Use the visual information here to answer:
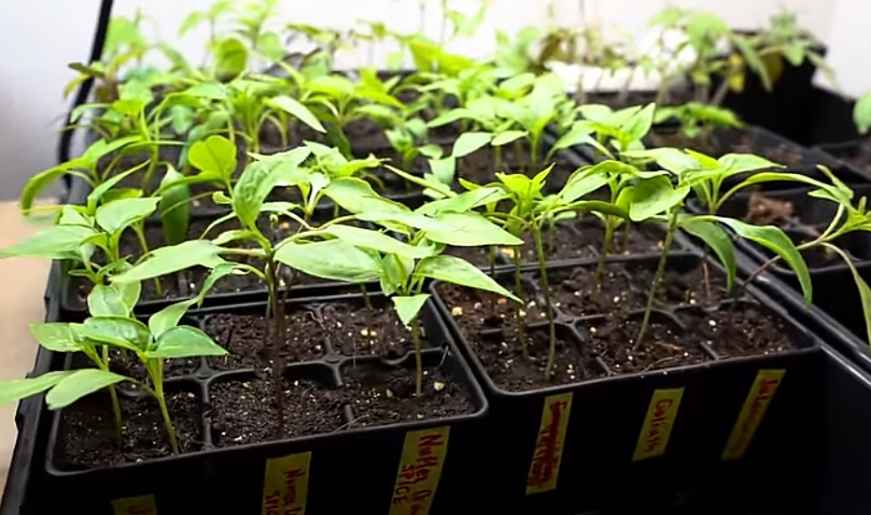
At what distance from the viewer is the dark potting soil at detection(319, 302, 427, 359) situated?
2.77 feet

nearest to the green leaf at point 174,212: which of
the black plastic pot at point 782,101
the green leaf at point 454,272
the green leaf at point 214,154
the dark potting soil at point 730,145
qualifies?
the green leaf at point 214,154

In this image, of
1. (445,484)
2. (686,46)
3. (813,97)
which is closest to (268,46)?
(686,46)

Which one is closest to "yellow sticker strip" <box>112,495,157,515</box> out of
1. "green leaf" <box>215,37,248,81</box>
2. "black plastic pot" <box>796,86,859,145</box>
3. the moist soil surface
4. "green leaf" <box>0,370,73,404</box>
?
"green leaf" <box>0,370,73,404</box>

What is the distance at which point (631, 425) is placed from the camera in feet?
2.72

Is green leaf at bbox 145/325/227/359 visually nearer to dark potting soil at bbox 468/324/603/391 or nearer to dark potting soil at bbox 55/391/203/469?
dark potting soil at bbox 55/391/203/469

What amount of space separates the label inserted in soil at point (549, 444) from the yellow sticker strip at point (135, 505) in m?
0.34

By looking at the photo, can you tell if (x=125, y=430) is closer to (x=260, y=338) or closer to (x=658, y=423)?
(x=260, y=338)

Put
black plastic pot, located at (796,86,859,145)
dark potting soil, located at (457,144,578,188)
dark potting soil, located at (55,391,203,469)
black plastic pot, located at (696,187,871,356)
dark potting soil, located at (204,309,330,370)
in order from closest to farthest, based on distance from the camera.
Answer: dark potting soil, located at (55,391,203,469), dark potting soil, located at (204,309,330,370), black plastic pot, located at (696,187,871,356), dark potting soil, located at (457,144,578,188), black plastic pot, located at (796,86,859,145)

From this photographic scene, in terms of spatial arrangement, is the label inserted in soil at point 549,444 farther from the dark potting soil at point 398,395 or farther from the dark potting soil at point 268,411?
the dark potting soil at point 268,411

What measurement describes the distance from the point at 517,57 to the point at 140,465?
98cm

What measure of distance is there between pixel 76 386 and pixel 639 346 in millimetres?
536

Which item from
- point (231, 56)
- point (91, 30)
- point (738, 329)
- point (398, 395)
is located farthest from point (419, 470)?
point (91, 30)

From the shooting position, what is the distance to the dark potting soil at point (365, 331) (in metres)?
0.84

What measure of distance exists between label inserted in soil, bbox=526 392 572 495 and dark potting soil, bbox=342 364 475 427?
76 mm
